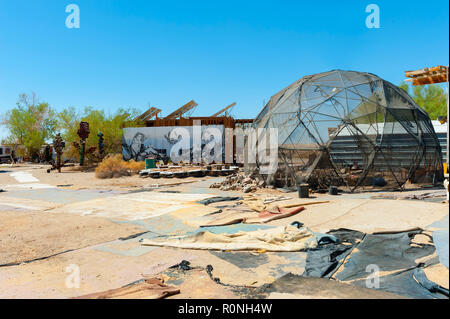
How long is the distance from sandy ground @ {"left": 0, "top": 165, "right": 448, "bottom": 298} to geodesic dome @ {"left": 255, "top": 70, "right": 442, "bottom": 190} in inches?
85.9

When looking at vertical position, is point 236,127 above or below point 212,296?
above

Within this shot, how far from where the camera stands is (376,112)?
13.5m

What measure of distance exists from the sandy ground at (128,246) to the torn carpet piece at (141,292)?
21 cm

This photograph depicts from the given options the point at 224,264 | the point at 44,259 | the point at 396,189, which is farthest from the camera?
the point at 396,189

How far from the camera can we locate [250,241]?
570 centimetres

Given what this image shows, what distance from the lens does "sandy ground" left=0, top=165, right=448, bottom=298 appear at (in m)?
3.98

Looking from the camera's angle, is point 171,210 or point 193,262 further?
point 171,210

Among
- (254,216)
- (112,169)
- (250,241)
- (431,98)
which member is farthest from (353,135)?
(431,98)

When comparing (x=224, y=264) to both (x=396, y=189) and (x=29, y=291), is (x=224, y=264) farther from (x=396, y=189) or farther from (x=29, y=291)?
(x=396, y=189)

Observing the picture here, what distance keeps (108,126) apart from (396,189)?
3040cm

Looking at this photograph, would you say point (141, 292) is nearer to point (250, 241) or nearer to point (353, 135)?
point (250, 241)

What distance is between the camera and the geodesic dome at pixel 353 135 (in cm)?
1270

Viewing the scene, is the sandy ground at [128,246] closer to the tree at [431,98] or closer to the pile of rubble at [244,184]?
the pile of rubble at [244,184]

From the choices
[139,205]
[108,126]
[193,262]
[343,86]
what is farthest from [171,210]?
[108,126]
